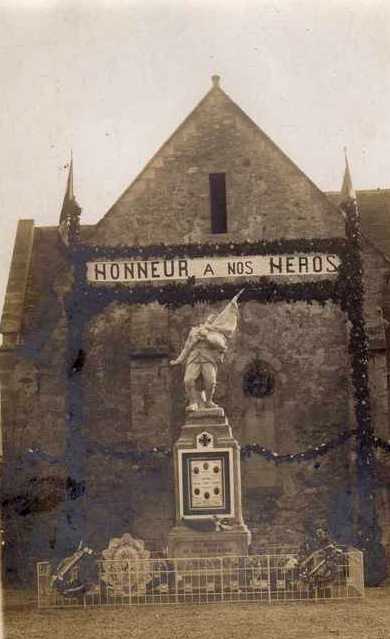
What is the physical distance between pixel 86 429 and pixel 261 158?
293 inches

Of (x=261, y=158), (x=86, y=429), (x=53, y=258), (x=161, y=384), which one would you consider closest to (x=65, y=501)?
(x=86, y=429)

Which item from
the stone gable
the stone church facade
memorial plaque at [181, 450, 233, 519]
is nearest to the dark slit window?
the stone church facade

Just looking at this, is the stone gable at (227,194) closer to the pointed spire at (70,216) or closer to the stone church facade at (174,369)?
the stone church facade at (174,369)

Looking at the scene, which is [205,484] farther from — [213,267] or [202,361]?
[213,267]

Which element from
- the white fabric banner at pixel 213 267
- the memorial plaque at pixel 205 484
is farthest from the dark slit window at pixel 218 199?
the memorial plaque at pixel 205 484

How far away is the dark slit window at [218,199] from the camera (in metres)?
23.2

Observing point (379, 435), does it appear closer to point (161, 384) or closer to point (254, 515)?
point (254, 515)

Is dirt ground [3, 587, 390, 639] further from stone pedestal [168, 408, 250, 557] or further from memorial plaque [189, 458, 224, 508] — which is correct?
memorial plaque [189, 458, 224, 508]

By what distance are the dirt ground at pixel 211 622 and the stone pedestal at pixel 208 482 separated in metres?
2.27

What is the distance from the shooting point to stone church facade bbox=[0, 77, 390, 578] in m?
22.2

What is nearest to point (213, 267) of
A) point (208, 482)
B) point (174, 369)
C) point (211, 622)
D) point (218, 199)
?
point (218, 199)

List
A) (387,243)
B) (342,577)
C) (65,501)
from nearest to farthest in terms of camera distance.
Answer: (342,577) → (65,501) → (387,243)

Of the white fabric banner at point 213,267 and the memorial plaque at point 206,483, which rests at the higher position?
the white fabric banner at point 213,267

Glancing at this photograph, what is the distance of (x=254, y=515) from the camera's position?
73.3 ft
